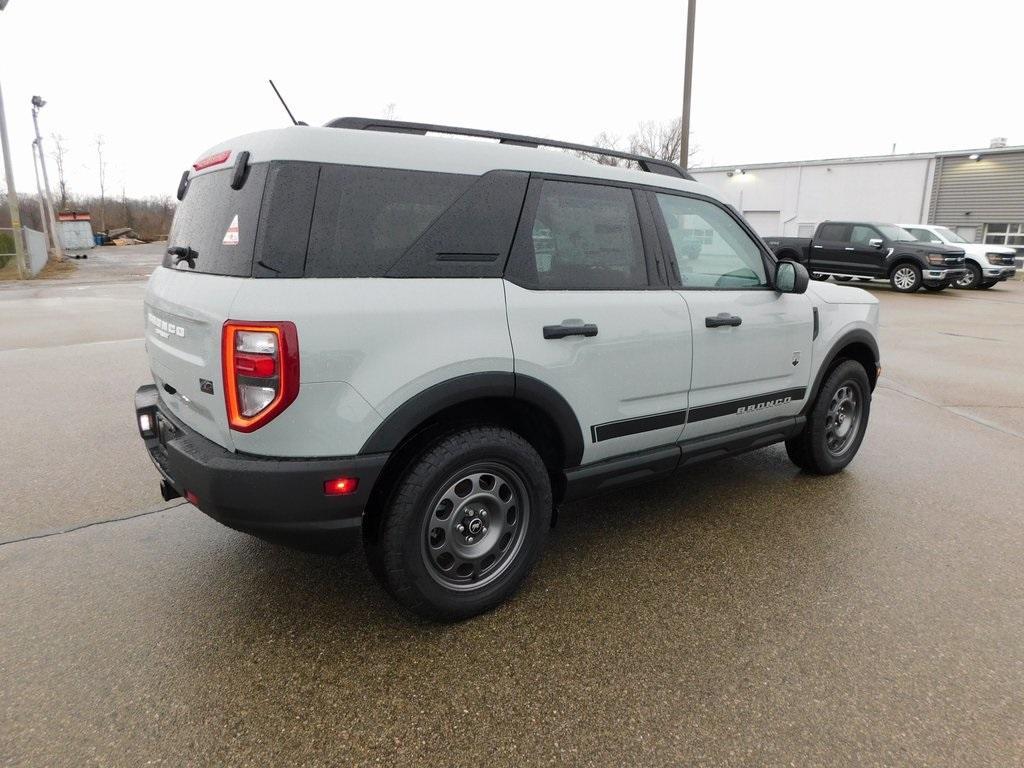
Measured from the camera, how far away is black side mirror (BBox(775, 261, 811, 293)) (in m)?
3.63

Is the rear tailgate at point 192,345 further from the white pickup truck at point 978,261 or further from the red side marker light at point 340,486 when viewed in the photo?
the white pickup truck at point 978,261

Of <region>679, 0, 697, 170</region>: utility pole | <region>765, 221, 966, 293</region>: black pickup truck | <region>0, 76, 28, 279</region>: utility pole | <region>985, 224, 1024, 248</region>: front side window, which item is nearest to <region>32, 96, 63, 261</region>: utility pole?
<region>0, 76, 28, 279</region>: utility pole

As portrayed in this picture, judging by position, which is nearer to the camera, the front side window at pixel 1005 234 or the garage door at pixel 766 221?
the front side window at pixel 1005 234

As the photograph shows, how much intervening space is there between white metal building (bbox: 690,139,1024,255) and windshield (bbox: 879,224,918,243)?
12318 millimetres

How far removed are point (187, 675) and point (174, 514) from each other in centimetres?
154

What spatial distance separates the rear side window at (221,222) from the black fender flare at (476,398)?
0.71 meters

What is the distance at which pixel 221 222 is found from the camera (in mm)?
2492

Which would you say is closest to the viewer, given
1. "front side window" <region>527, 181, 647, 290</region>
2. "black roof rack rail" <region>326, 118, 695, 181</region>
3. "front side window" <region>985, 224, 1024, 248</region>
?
"black roof rack rail" <region>326, 118, 695, 181</region>

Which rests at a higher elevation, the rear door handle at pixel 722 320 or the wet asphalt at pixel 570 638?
the rear door handle at pixel 722 320

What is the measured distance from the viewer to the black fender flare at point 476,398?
92.3 inches

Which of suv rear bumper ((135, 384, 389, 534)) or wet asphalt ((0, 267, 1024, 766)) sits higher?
suv rear bumper ((135, 384, 389, 534))

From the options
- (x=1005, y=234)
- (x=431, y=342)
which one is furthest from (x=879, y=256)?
(x=431, y=342)

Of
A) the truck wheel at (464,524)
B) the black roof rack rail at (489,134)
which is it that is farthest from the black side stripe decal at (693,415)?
the black roof rack rail at (489,134)

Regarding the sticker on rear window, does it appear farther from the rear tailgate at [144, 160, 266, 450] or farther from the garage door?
the garage door
